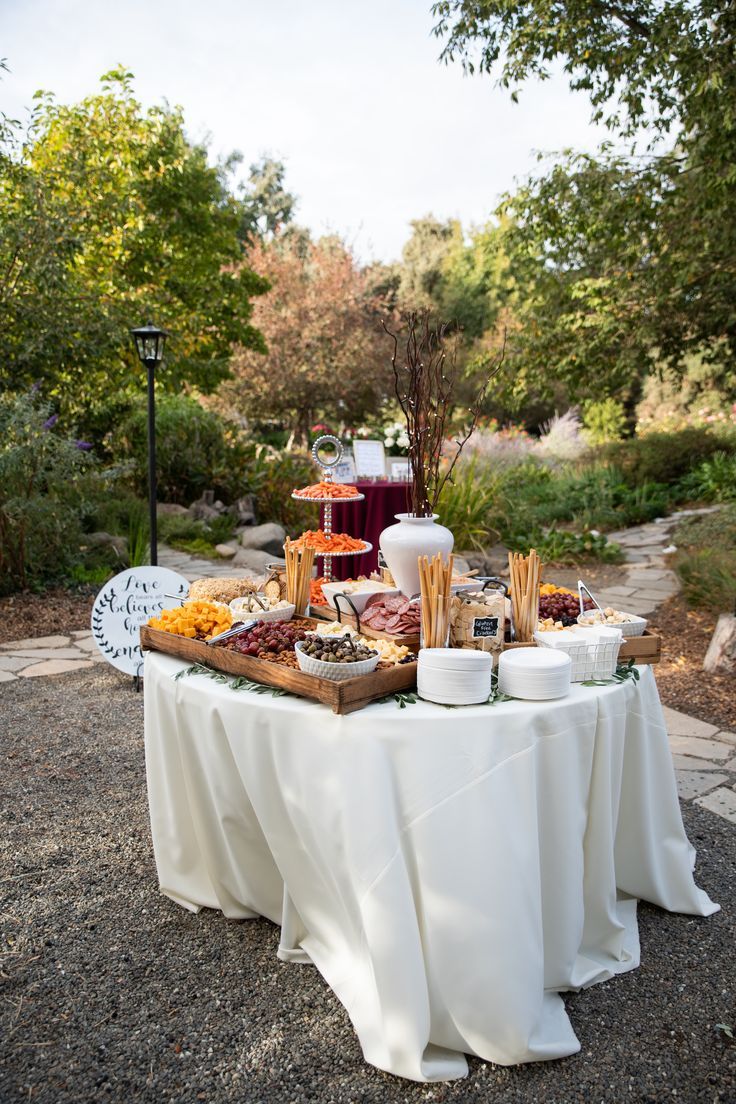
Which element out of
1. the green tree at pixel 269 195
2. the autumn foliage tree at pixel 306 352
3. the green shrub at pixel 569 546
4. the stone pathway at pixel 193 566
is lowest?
the stone pathway at pixel 193 566

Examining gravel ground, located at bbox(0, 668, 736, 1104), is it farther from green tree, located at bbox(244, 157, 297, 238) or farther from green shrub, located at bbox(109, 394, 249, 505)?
green tree, located at bbox(244, 157, 297, 238)

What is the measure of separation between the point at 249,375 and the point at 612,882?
15419 millimetres

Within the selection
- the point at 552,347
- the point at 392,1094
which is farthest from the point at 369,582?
the point at 552,347

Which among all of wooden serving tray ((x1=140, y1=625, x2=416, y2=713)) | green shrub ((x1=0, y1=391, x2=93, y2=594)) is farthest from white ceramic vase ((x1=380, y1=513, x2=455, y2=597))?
green shrub ((x1=0, y1=391, x2=93, y2=594))

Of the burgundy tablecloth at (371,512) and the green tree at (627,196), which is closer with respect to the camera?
the green tree at (627,196)

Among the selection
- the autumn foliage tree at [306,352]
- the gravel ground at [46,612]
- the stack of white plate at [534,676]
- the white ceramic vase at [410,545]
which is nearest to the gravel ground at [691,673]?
the white ceramic vase at [410,545]

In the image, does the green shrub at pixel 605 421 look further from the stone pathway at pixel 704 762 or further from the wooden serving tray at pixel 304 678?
the wooden serving tray at pixel 304 678

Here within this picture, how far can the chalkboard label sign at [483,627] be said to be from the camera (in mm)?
2012

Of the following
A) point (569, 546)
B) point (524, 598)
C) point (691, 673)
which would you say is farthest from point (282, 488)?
point (524, 598)

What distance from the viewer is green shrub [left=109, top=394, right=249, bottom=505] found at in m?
9.59

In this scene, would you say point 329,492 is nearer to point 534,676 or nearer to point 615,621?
point 615,621

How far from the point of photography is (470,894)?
1.62 metres

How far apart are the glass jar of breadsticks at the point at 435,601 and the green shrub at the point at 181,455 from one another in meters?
8.03

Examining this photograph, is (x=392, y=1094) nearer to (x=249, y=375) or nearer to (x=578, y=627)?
(x=578, y=627)
